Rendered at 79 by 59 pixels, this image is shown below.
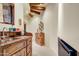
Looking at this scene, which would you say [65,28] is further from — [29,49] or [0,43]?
[0,43]

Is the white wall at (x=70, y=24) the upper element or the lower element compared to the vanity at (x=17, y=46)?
upper

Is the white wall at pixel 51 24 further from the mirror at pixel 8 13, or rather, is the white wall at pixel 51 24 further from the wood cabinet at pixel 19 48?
the mirror at pixel 8 13

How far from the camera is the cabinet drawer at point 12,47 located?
7.59ft

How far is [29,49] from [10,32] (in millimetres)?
329

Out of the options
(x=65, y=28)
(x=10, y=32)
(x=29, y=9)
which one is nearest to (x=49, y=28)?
(x=65, y=28)

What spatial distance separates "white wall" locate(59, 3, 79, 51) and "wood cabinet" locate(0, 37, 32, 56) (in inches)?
17.3

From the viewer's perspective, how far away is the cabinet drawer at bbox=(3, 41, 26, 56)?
7.59ft

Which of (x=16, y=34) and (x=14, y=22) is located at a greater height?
(x=14, y=22)

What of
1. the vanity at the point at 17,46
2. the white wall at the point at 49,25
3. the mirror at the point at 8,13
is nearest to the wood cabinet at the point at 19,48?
the vanity at the point at 17,46

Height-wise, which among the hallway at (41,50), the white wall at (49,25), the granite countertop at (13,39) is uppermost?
the white wall at (49,25)

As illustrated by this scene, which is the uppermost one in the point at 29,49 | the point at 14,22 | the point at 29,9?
the point at 29,9

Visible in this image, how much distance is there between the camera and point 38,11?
238 cm

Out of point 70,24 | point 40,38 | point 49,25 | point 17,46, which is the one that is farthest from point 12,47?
point 70,24

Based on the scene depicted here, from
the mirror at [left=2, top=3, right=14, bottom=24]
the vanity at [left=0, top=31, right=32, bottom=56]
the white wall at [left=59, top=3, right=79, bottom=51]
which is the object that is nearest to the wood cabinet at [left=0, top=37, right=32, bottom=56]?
the vanity at [left=0, top=31, right=32, bottom=56]
